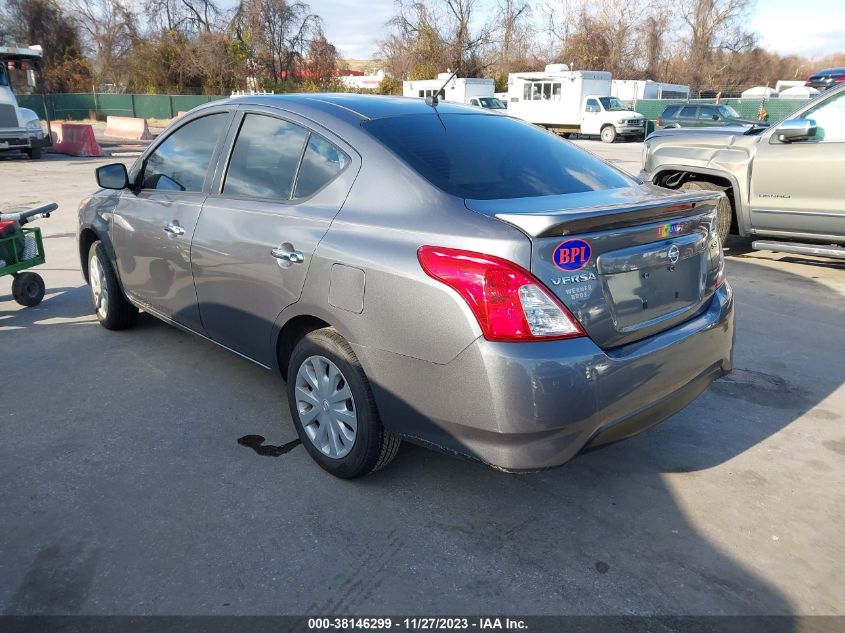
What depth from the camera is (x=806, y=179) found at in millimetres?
6816

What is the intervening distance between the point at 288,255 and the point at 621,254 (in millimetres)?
1508

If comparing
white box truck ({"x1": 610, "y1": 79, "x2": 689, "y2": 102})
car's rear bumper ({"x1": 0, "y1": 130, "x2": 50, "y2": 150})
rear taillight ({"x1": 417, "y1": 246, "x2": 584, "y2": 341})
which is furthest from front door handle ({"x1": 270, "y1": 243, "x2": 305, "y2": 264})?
white box truck ({"x1": 610, "y1": 79, "x2": 689, "y2": 102})

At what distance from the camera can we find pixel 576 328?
8.39 ft

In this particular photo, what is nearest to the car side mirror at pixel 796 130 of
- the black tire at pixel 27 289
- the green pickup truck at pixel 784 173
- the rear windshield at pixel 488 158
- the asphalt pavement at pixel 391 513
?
the green pickup truck at pixel 784 173

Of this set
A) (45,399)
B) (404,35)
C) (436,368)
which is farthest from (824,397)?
(404,35)

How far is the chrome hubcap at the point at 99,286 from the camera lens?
206 inches

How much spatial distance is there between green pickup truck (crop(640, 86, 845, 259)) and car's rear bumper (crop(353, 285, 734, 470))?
14.0 ft

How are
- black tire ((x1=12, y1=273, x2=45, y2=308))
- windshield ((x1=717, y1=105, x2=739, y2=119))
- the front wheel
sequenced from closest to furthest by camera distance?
black tire ((x1=12, y1=273, x2=45, y2=308))
windshield ((x1=717, y1=105, x2=739, y2=119))
the front wheel

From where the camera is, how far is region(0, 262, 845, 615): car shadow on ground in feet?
8.29

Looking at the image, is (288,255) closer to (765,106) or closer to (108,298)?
(108,298)

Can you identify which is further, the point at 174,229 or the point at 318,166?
the point at 174,229

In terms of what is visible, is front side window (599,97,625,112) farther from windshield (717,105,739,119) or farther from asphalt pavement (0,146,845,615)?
asphalt pavement (0,146,845,615)

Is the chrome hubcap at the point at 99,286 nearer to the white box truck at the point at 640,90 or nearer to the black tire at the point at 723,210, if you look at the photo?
the black tire at the point at 723,210

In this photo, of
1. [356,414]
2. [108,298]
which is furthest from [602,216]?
[108,298]
